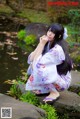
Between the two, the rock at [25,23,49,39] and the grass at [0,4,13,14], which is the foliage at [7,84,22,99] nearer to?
the rock at [25,23,49,39]

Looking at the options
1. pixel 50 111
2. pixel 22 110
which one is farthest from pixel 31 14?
pixel 22 110

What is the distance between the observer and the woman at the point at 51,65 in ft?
20.0

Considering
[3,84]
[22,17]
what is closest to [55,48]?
[3,84]

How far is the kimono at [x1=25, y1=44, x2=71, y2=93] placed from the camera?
6090 mm

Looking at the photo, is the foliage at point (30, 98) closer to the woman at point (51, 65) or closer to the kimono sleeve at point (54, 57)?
the woman at point (51, 65)

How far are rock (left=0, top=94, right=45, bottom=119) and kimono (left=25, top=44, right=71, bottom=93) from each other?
0.63 m

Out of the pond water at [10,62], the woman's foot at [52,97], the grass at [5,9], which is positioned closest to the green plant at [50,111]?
the woman's foot at [52,97]

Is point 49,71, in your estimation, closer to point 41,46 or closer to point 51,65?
point 51,65

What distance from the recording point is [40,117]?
5.34 meters

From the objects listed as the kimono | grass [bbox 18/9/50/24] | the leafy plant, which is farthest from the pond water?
grass [bbox 18/9/50/24]

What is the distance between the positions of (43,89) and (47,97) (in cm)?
17

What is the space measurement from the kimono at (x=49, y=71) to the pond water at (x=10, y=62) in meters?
1.43

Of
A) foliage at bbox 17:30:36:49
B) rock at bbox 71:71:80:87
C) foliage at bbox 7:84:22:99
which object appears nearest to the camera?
foliage at bbox 7:84:22:99

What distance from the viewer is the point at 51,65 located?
612 cm
